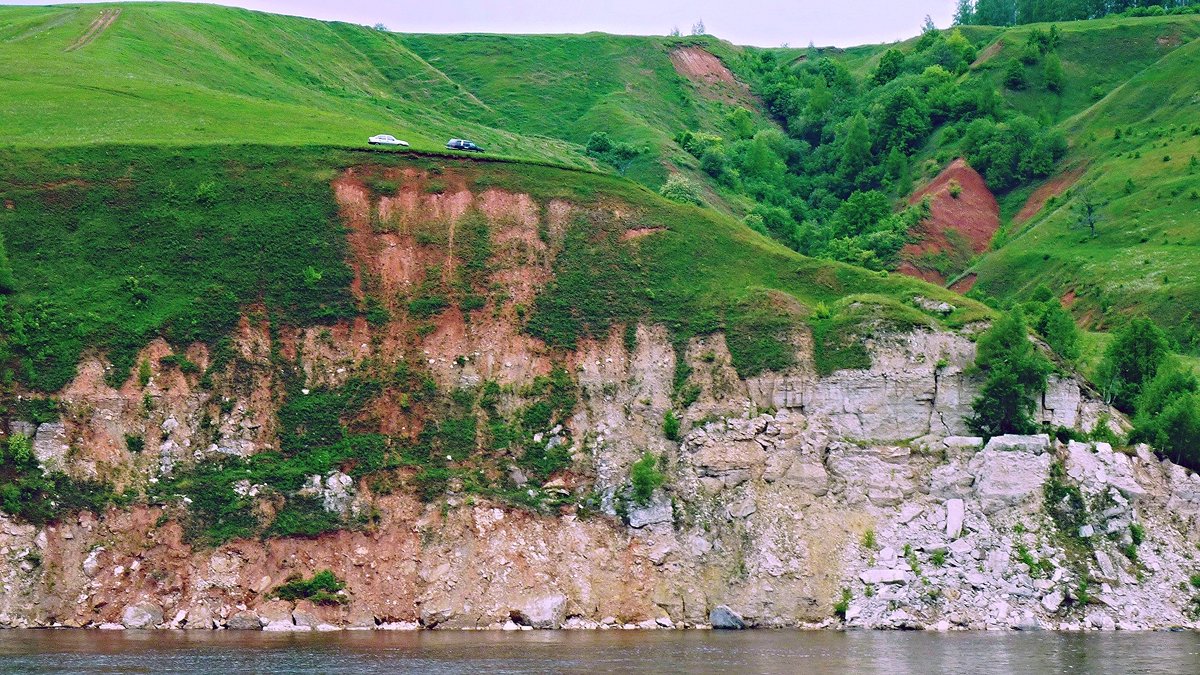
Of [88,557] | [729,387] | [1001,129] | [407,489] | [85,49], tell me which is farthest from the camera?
[1001,129]

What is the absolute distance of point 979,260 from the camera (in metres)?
157

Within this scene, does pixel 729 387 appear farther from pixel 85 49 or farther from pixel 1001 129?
pixel 1001 129

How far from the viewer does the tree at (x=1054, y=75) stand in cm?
18500

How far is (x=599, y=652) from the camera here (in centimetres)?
7138

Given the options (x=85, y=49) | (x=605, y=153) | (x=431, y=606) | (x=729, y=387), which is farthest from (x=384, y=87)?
(x=431, y=606)

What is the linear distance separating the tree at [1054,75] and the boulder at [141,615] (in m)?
136

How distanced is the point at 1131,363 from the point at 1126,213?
49.3m

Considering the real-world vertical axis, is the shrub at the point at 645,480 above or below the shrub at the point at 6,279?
below

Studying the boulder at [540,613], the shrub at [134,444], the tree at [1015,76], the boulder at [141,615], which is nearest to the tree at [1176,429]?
the boulder at [540,613]

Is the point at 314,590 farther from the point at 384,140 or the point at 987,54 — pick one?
the point at 987,54

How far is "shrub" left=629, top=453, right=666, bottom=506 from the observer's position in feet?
295

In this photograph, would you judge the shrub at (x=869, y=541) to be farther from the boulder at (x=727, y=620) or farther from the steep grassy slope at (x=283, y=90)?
the steep grassy slope at (x=283, y=90)

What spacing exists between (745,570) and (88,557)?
35.6m

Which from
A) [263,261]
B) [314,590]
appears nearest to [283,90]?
[263,261]
